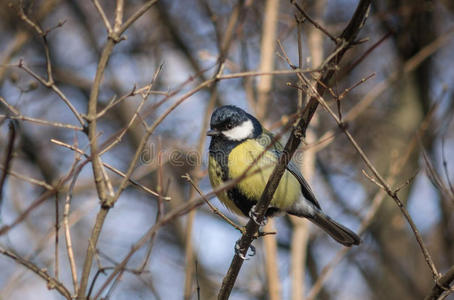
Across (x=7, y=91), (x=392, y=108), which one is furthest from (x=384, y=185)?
(x=7, y=91)

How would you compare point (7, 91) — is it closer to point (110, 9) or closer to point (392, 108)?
point (110, 9)

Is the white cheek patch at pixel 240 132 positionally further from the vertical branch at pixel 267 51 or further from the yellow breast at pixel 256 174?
the vertical branch at pixel 267 51

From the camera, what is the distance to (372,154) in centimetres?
710

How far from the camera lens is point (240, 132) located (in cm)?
377

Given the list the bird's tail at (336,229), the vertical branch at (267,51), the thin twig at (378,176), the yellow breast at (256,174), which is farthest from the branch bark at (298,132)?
the vertical branch at (267,51)

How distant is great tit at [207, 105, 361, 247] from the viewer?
349 cm

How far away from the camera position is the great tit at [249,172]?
3.49m

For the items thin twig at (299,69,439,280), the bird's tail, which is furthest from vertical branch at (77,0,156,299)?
the bird's tail

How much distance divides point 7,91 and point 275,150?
13.5ft

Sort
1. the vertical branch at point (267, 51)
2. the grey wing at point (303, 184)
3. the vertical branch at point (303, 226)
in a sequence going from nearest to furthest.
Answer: the grey wing at point (303, 184)
the vertical branch at point (303, 226)
the vertical branch at point (267, 51)

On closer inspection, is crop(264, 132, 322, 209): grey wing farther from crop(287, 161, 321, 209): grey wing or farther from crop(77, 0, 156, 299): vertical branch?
crop(77, 0, 156, 299): vertical branch

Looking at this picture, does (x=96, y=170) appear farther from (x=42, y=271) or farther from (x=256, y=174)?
(x=256, y=174)

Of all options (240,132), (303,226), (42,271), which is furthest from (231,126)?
(42,271)

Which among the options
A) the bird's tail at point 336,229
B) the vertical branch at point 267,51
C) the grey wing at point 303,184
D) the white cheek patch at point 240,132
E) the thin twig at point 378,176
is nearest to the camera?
the thin twig at point 378,176
